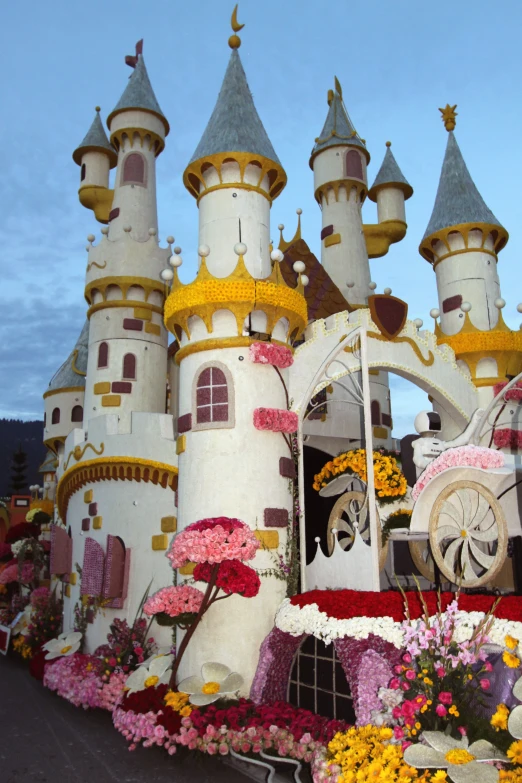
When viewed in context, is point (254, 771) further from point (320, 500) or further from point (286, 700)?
point (320, 500)

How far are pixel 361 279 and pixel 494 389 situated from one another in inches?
342

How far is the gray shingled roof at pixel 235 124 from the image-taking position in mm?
14945

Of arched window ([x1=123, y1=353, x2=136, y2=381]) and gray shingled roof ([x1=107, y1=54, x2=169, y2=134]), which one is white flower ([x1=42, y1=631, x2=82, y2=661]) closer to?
arched window ([x1=123, y1=353, x2=136, y2=381])

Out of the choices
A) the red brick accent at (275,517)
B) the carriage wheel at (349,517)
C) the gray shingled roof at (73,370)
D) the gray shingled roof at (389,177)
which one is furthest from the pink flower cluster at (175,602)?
the gray shingled roof at (389,177)

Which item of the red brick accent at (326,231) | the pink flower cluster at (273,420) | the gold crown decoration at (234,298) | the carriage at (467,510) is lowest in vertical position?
the carriage at (467,510)

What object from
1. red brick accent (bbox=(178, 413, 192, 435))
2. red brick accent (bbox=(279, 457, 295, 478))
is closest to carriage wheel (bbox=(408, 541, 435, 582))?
red brick accent (bbox=(279, 457, 295, 478))

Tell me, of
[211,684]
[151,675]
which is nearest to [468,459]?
[211,684]

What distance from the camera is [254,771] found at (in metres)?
9.73

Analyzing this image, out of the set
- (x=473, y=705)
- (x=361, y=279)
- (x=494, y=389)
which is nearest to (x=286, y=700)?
(x=473, y=705)

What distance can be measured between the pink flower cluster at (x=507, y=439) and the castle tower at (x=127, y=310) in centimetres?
1095

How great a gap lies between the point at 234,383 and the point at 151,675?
5.75 meters

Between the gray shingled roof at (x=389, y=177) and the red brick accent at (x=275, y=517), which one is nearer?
the red brick accent at (x=275, y=517)

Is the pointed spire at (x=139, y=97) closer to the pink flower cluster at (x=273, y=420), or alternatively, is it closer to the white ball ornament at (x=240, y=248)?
the white ball ornament at (x=240, y=248)

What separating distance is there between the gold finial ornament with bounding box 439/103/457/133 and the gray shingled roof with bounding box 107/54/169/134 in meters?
10.3
